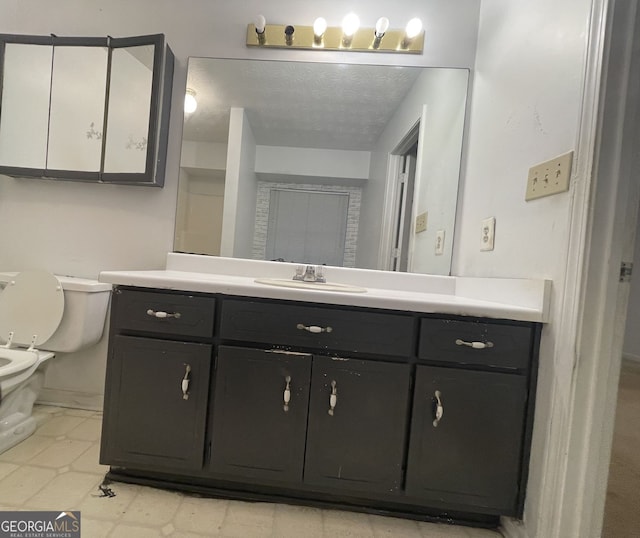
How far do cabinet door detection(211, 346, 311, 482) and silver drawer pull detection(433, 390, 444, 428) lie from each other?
418 millimetres

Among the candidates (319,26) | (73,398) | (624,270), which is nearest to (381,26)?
(319,26)

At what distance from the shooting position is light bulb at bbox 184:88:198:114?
5.25 ft

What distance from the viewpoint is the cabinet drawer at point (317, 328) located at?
3.41 ft

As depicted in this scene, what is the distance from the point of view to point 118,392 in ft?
3.59

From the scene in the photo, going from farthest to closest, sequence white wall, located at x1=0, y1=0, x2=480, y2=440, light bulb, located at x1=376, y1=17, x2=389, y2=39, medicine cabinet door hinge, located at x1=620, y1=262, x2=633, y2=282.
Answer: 1. white wall, located at x1=0, y1=0, x2=480, y2=440
2. light bulb, located at x1=376, y1=17, x2=389, y2=39
3. medicine cabinet door hinge, located at x1=620, y1=262, x2=633, y2=282

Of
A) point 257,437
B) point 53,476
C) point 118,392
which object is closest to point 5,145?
point 118,392

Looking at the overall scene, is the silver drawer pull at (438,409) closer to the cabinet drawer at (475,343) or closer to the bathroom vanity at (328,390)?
the bathroom vanity at (328,390)

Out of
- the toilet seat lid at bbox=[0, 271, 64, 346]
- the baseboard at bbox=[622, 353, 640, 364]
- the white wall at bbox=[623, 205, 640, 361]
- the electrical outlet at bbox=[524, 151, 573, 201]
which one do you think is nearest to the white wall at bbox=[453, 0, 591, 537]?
the electrical outlet at bbox=[524, 151, 573, 201]

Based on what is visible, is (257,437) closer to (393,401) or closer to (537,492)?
(393,401)

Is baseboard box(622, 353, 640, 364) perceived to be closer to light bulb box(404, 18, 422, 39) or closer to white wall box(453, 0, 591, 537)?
white wall box(453, 0, 591, 537)

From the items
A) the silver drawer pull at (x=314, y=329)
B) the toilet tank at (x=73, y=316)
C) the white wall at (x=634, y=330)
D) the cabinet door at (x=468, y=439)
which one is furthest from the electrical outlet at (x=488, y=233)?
the white wall at (x=634, y=330)

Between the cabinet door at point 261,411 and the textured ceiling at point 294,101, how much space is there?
1.06m

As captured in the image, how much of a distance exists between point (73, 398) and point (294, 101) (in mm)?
1908

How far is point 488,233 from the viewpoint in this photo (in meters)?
1.31
